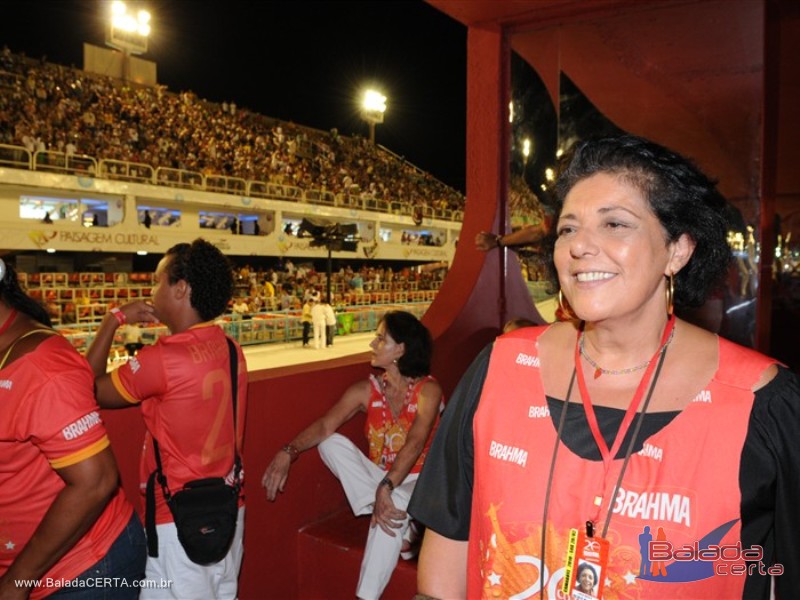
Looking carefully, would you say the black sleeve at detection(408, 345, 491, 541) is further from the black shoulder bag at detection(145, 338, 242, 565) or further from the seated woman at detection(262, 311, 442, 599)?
the seated woman at detection(262, 311, 442, 599)

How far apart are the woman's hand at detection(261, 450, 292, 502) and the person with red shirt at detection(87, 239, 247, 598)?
0.53m

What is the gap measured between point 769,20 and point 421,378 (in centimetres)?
307

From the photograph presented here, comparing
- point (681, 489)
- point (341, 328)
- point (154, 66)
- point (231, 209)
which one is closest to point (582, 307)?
point (681, 489)

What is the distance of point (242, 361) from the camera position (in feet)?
8.26

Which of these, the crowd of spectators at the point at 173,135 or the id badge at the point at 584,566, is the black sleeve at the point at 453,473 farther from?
the crowd of spectators at the point at 173,135

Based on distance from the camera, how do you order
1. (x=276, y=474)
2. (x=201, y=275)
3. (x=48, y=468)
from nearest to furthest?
(x=48, y=468) < (x=201, y=275) < (x=276, y=474)

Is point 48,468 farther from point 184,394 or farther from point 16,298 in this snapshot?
point 184,394

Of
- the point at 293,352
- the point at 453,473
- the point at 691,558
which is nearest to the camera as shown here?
the point at 691,558

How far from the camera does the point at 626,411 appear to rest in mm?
1216

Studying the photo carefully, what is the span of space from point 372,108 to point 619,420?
119 feet

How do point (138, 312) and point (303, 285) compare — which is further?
point (303, 285)

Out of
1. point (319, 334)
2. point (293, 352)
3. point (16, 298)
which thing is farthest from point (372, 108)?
point (16, 298)

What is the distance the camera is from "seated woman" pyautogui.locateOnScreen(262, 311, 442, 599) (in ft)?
9.53

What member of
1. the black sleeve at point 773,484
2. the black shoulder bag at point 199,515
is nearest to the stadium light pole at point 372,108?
the black shoulder bag at point 199,515
